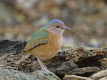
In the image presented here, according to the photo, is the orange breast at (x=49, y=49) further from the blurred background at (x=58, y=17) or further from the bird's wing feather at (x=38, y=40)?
the blurred background at (x=58, y=17)

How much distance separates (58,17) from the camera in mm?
13180

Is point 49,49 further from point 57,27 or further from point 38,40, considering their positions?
point 57,27

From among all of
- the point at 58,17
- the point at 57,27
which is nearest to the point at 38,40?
the point at 57,27

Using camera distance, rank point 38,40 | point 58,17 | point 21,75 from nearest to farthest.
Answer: point 21,75 → point 38,40 → point 58,17

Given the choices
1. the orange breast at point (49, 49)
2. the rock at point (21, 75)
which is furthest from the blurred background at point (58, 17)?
the rock at point (21, 75)

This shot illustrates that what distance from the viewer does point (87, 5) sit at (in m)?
14.9

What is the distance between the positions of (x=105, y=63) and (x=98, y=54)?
340 mm

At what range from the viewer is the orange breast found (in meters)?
5.42

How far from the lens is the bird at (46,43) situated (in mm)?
5438

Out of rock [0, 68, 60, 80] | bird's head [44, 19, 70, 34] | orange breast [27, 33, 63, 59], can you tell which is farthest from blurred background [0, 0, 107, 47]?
rock [0, 68, 60, 80]

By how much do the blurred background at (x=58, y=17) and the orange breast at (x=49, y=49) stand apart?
17.4ft

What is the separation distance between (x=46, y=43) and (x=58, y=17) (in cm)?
779

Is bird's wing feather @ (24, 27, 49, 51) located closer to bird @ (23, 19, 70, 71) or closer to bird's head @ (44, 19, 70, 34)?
bird @ (23, 19, 70, 71)

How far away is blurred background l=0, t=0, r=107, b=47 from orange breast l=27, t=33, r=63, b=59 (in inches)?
208
